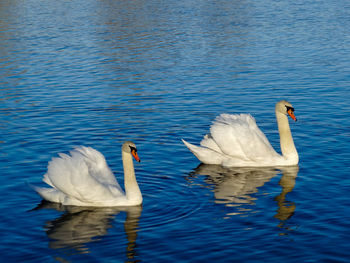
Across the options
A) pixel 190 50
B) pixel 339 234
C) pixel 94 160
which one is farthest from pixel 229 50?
pixel 339 234

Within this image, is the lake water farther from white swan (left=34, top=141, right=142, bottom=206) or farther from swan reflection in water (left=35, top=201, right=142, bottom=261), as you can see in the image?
white swan (left=34, top=141, right=142, bottom=206)

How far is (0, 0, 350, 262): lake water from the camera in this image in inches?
468

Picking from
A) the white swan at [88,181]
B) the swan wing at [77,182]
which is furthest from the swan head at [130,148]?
the swan wing at [77,182]

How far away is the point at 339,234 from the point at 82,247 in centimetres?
463

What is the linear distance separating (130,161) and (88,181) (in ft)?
3.19

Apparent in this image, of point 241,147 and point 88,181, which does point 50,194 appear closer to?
point 88,181

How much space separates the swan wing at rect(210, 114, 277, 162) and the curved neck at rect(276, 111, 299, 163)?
1.25ft

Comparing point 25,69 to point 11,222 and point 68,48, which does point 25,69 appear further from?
point 11,222

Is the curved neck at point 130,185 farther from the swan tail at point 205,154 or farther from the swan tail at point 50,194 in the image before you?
the swan tail at point 205,154

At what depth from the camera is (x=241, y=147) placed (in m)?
16.5

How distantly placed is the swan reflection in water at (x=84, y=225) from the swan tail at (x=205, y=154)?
136 inches

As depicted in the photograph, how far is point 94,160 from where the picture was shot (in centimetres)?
1429

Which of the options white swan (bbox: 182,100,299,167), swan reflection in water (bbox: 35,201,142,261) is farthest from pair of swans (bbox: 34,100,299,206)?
swan reflection in water (bbox: 35,201,142,261)

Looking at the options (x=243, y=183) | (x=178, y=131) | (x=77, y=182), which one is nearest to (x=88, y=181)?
(x=77, y=182)
